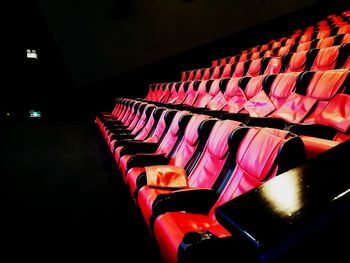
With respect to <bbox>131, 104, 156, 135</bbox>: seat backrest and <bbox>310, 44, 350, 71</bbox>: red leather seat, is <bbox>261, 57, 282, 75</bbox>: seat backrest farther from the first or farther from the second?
<bbox>131, 104, 156, 135</bbox>: seat backrest

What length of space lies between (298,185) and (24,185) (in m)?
1.67

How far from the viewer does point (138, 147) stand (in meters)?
1.57

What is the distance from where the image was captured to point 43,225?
1.13 metres

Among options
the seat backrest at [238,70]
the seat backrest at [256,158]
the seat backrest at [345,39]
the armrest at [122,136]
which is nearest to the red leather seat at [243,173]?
the seat backrest at [256,158]

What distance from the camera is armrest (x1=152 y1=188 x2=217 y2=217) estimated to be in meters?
0.81

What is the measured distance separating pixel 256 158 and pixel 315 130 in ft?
1.56

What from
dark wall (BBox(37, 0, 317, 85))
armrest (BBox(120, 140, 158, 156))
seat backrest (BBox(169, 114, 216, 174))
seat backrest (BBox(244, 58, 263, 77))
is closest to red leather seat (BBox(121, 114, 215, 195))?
seat backrest (BBox(169, 114, 216, 174))

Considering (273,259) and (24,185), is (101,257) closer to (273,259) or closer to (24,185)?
(273,259)

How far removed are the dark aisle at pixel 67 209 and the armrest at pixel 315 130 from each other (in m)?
0.72

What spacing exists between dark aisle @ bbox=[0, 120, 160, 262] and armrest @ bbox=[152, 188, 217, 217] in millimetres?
192

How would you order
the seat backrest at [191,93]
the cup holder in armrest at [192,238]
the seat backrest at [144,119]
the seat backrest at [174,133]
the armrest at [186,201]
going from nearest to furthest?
1. the cup holder in armrest at [192,238]
2. the armrest at [186,201]
3. the seat backrest at [174,133]
4. the seat backrest at [144,119]
5. the seat backrest at [191,93]

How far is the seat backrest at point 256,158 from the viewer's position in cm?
63

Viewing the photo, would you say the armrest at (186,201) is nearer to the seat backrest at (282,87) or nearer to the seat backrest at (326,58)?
the seat backrest at (282,87)

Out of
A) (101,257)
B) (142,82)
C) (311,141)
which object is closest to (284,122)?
(311,141)
